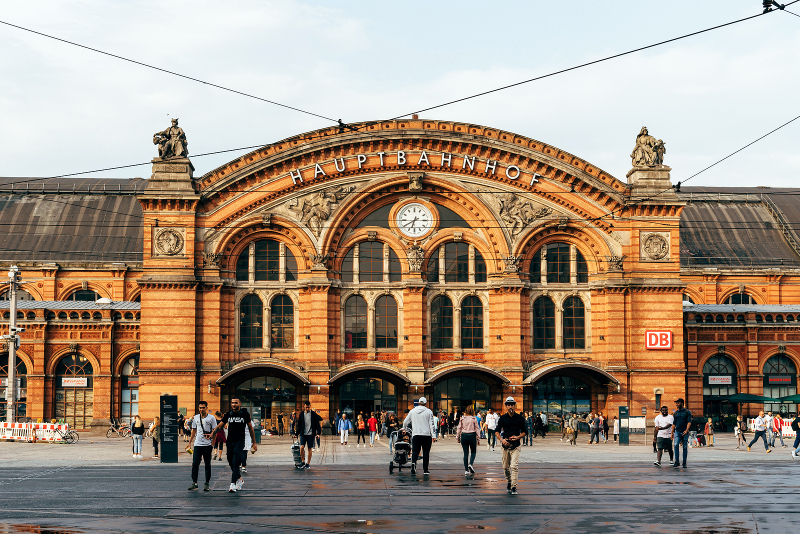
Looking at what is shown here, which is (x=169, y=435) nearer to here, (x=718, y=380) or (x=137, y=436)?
(x=137, y=436)

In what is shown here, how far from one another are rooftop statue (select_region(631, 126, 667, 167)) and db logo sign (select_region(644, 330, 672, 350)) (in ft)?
28.4

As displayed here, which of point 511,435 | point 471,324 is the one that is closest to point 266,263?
point 471,324

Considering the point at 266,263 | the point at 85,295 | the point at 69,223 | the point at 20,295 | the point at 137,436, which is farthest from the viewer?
the point at 69,223

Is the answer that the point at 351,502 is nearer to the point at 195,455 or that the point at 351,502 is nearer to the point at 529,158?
the point at 195,455

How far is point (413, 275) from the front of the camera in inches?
1820

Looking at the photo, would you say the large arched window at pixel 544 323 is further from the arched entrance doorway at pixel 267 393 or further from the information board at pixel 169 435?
the information board at pixel 169 435

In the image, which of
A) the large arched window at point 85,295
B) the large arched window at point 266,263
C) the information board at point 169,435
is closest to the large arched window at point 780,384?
the large arched window at point 266,263

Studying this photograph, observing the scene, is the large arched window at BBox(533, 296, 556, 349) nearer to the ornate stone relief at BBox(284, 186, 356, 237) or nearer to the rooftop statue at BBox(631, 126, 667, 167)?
the rooftop statue at BBox(631, 126, 667, 167)

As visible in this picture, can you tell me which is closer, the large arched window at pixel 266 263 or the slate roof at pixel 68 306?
the large arched window at pixel 266 263

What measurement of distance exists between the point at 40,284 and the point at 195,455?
44339 millimetres

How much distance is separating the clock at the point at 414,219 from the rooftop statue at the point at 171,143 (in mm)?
11267

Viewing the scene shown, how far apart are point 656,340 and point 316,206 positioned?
724 inches

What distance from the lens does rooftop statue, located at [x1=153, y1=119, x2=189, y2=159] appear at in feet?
149

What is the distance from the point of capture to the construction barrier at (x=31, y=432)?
4034 cm
